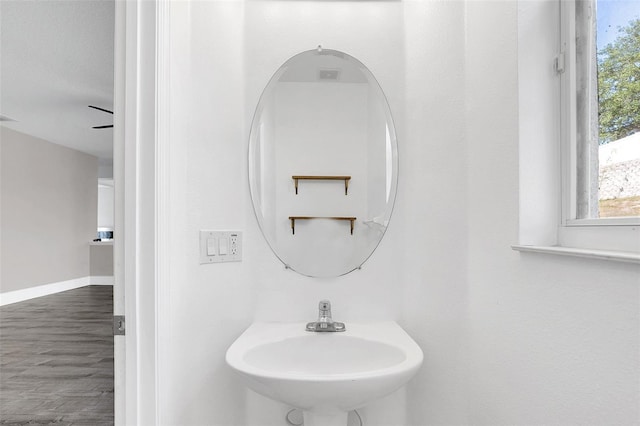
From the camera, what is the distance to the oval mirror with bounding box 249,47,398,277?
139 cm

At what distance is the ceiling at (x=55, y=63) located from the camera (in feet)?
7.71

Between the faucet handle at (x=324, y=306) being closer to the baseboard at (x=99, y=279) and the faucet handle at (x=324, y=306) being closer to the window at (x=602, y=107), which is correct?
the window at (x=602, y=107)

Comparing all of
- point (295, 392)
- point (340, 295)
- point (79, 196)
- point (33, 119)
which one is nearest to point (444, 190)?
point (340, 295)

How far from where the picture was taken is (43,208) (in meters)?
5.36

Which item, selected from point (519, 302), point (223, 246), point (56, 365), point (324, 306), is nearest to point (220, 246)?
point (223, 246)

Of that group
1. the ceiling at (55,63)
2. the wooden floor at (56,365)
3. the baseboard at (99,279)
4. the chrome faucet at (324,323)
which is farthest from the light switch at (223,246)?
the baseboard at (99,279)

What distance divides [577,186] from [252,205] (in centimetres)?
104

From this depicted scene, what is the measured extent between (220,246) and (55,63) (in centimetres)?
292

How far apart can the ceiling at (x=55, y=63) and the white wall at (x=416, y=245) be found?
1664mm

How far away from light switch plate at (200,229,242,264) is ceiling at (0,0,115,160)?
1.98 m

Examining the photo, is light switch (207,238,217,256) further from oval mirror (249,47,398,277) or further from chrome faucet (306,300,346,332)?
chrome faucet (306,300,346,332)

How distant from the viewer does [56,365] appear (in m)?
2.71

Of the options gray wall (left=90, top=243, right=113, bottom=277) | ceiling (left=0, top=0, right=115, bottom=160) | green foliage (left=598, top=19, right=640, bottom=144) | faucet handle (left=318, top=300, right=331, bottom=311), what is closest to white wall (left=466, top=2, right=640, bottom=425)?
green foliage (left=598, top=19, right=640, bottom=144)

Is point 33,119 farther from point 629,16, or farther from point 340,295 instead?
point 629,16
